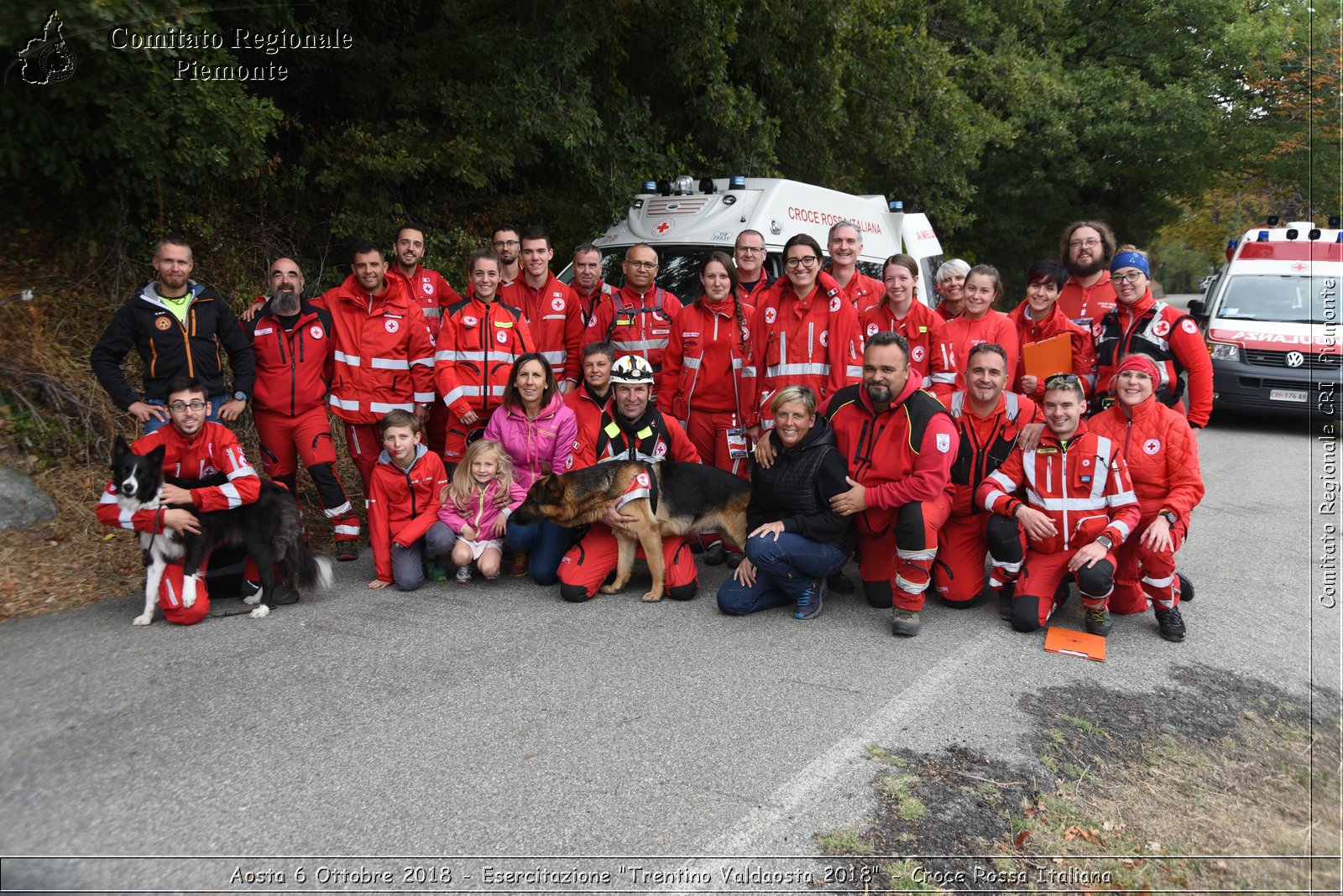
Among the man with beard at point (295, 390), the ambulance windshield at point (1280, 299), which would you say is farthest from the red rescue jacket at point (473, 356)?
the ambulance windshield at point (1280, 299)

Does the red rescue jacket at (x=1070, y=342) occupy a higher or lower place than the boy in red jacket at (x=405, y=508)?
higher

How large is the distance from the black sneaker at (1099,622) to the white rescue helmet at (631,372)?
3.03 m

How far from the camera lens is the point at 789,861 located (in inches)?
115

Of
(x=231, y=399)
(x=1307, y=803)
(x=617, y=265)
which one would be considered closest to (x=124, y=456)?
(x=231, y=399)

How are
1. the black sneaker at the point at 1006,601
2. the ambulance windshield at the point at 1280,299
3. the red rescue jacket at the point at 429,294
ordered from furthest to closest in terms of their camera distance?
the ambulance windshield at the point at 1280,299 < the red rescue jacket at the point at 429,294 < the black sneaker at the point at 1006,601

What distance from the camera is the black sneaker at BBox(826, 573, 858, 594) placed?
19.5 feet

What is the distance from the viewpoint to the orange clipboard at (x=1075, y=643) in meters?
4.70

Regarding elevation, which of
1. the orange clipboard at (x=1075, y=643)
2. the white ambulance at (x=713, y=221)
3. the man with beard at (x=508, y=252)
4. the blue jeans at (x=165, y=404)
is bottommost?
the orange clipboard at (x=1075, y=643)

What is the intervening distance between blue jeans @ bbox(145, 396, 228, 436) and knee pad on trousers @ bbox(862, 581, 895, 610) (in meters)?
4.37

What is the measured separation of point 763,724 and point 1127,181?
22.3 m

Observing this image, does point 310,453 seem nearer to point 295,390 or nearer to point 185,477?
point 295,390

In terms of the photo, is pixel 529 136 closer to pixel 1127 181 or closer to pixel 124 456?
pixel 124 456

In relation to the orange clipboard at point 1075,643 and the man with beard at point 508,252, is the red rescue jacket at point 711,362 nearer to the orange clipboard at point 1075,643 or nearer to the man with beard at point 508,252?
the man with beard at point 508,252

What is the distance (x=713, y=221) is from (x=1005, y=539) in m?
4.37
